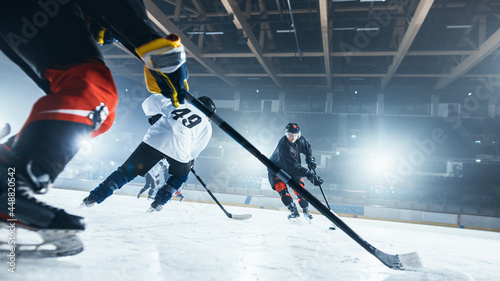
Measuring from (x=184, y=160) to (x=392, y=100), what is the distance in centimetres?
1429

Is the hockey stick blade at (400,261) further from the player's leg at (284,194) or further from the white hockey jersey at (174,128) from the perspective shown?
the player's leg at (284,194)

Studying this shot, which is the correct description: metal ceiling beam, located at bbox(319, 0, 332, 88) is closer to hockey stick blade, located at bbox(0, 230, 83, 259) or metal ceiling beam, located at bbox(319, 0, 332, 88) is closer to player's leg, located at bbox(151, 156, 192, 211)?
player's leg, located at bbox(151, 156, 192, 211)

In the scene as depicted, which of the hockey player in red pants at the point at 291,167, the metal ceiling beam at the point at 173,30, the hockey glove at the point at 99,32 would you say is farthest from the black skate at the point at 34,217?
the metal ceiling beam at the point at 173,30

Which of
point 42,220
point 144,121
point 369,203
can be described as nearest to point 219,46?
point 144,121

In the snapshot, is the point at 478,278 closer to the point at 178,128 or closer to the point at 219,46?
the point at 178,128

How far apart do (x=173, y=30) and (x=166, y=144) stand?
6590mm

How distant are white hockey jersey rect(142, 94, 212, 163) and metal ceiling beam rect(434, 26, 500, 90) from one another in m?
9.30

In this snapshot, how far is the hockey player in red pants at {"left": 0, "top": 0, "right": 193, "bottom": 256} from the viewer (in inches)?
34.7

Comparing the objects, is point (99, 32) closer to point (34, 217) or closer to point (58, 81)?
point (58, 81)

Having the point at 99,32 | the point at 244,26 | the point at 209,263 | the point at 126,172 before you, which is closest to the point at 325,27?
the point at 244,26

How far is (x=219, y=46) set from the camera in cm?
1134

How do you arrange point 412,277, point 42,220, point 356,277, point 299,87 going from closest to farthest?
point 42,220 → point 356,277 → point 412,277 → point 299,87

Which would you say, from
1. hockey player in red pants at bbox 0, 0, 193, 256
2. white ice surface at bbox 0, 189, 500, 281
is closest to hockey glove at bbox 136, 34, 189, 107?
hockey player in red pants at bbox 0, 0, 193, 256

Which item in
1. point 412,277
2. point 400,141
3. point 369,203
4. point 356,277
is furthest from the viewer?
point 400,141
